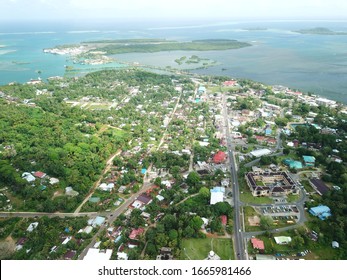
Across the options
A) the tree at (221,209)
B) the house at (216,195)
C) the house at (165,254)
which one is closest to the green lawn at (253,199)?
the house at (216,195)

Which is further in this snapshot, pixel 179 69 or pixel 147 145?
pixel 179 69

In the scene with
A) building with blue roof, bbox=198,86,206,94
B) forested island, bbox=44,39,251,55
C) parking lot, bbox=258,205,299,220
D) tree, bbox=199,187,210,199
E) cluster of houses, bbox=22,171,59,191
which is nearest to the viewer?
parking lot, bbox=258,205,299,220

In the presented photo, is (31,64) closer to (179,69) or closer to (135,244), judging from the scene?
(179,69)

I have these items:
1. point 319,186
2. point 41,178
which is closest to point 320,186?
point 319,186

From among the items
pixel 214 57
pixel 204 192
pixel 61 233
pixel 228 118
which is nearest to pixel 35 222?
pixel 61 233

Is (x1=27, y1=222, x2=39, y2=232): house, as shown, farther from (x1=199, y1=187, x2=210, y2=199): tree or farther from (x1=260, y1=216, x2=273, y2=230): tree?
(x1=260, y1=216, x2=273, y2=230): tree

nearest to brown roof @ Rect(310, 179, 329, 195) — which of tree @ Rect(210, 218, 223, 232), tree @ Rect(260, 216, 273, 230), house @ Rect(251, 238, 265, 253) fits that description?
tree @ Rect(260, 216, 273, 230)
